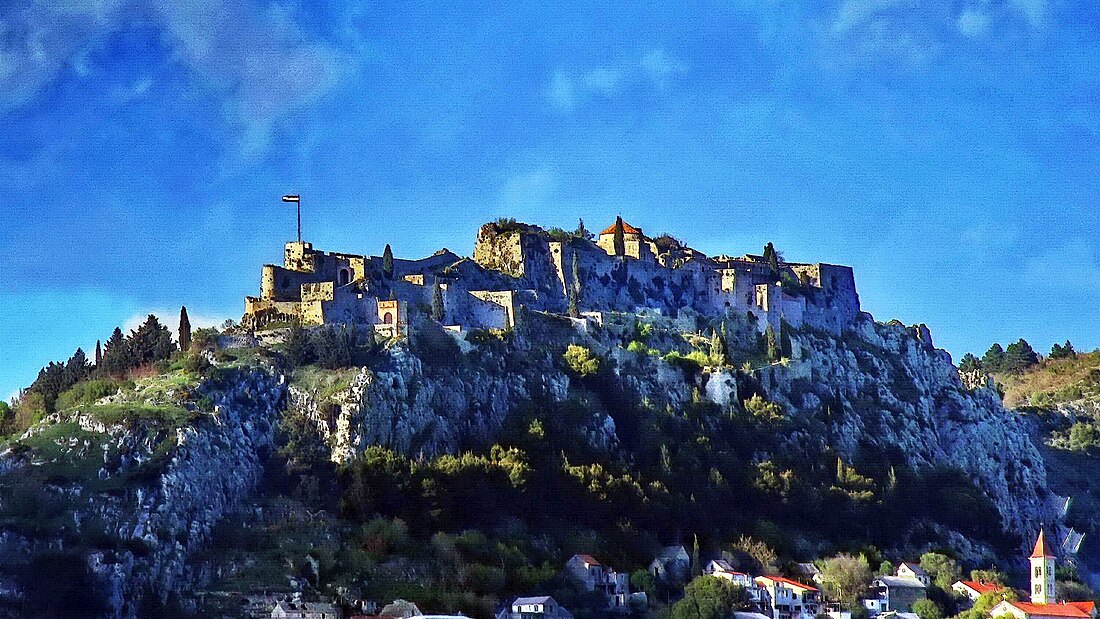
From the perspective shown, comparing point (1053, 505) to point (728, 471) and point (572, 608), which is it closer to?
point (728, 471)

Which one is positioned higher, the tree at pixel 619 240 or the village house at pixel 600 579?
the tree at pixel 619 240

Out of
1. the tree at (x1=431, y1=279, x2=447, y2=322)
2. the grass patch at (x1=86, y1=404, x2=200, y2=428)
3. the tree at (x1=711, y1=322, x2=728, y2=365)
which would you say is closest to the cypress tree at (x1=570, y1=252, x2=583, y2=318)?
the tree at (x1=711, y1=322, x2=728, y2=365)

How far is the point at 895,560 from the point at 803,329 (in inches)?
863

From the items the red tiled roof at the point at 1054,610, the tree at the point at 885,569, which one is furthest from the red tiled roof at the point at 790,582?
the red tiled roof at the point at 1054,610

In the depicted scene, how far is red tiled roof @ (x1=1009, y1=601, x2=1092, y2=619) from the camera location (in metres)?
88.8

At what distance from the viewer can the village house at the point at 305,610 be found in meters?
77.8

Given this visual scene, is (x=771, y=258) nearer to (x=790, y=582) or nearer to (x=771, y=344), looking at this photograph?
(x=771, y=344)

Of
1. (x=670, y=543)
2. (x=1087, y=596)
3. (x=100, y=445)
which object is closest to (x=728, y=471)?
(x=670, y=543)

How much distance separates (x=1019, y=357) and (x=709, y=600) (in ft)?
277

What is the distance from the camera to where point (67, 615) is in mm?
74688

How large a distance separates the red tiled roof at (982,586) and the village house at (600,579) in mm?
19107

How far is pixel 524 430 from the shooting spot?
315ft

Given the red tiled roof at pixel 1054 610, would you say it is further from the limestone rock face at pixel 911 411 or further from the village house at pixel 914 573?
the limestone rock face at pixel 911 411

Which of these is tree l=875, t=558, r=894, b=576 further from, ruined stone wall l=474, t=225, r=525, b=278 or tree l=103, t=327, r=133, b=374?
tree l=103, t=327, r=133, b=374
